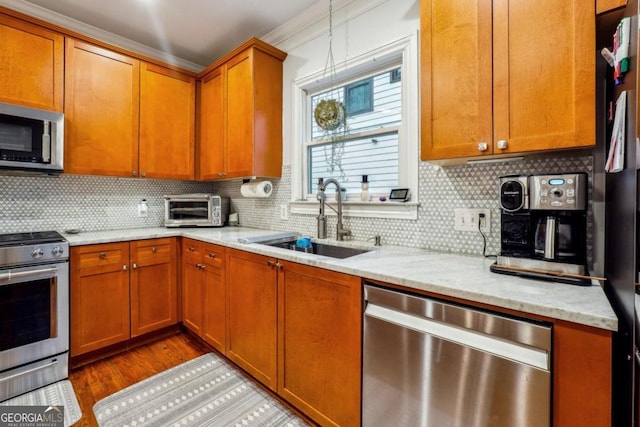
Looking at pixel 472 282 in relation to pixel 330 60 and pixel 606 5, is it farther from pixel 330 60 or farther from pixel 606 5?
pixel 330 60

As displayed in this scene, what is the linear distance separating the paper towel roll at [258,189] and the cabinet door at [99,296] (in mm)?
1033


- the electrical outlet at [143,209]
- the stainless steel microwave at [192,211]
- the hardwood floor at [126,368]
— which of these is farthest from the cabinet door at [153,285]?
the electrical outlet at [143,209]

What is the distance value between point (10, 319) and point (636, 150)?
2.95 meters

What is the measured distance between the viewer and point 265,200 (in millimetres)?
2834

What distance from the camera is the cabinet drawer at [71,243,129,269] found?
2096 millimetres

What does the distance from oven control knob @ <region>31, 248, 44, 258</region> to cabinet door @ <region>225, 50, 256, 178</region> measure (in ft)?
4.48

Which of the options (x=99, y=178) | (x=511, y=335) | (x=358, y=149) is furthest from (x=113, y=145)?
(x=511, y=335)

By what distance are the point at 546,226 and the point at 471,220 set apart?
448 millimetres

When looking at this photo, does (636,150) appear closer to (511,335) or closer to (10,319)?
(511,335)

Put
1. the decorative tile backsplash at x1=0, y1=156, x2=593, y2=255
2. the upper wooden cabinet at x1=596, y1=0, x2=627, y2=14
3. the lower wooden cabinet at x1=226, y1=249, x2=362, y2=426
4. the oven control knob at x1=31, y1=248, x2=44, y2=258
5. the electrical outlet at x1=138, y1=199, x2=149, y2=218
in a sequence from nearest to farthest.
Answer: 1. the upper wooden cabinet at x1=596, y1=0, x2=627, y2=14
2. the lower wooden cabinet at x1=226, y1=249, x2=362, y2=426
3. the decorative tile backsplash at x1=0, y1=156, x2=593, y2=255
4. the oven control knob at x1=31, y1=248, x2=44, y2=258
5. the electrical outlet at x1=138, y1=199, x2=149, y2=218

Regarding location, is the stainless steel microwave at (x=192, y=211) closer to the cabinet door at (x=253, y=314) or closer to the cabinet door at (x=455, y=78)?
the cabinet door at (x=253, y=314)

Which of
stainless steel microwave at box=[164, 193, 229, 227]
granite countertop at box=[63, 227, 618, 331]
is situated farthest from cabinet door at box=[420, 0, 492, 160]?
stainless steel microwave at box=[164, 193, 229, 227]

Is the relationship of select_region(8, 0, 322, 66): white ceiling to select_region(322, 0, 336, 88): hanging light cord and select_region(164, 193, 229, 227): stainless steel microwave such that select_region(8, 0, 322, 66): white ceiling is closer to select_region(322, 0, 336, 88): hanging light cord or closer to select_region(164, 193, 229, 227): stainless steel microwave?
select_region(322, 0, 336, 88): hanging light cord

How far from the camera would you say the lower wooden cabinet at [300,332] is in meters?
A: 1.36
